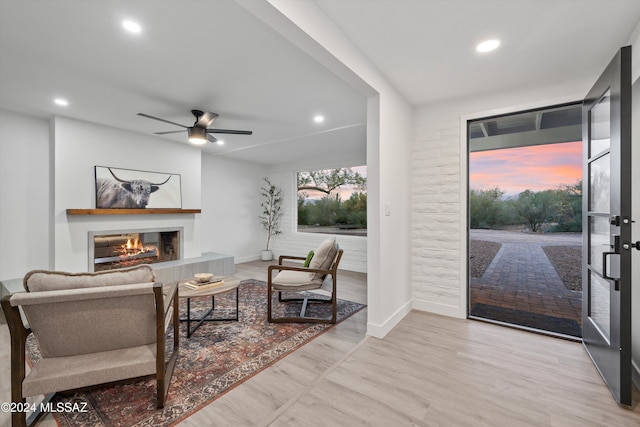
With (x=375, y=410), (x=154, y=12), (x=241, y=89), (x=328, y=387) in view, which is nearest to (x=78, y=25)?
(x=154, y=12)

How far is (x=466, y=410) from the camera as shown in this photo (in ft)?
5.58

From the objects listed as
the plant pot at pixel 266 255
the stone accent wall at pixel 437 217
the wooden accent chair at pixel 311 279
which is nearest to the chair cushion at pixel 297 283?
the wooden accent chair at pixel 311 279

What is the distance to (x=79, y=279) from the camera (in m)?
1.60

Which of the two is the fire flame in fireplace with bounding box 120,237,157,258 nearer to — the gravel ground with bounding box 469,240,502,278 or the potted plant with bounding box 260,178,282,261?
the potted plant with bounding box 260,178,282,261

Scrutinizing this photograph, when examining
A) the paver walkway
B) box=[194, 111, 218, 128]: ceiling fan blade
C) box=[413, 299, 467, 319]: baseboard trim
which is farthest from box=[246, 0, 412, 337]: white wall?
box=[194, 111, 218, 128]: ceiling fan blade

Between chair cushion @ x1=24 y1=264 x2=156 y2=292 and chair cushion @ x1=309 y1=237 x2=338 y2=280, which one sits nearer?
chair cushion @ x1=24 y1=264 x2=156 y2=292

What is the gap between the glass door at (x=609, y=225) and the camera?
168 centimetres

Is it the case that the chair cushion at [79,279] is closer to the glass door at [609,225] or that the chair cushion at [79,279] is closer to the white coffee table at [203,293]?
the white coffee table at [203,293]

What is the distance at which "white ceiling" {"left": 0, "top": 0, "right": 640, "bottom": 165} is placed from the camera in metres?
1.82

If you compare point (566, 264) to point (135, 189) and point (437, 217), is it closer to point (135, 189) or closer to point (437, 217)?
point (437, 217)

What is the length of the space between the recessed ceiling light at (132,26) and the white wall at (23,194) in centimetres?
314

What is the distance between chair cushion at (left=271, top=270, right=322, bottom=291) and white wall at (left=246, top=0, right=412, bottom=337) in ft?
2.31

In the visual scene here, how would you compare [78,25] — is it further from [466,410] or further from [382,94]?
[466,410]

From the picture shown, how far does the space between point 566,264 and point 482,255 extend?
920 mm
